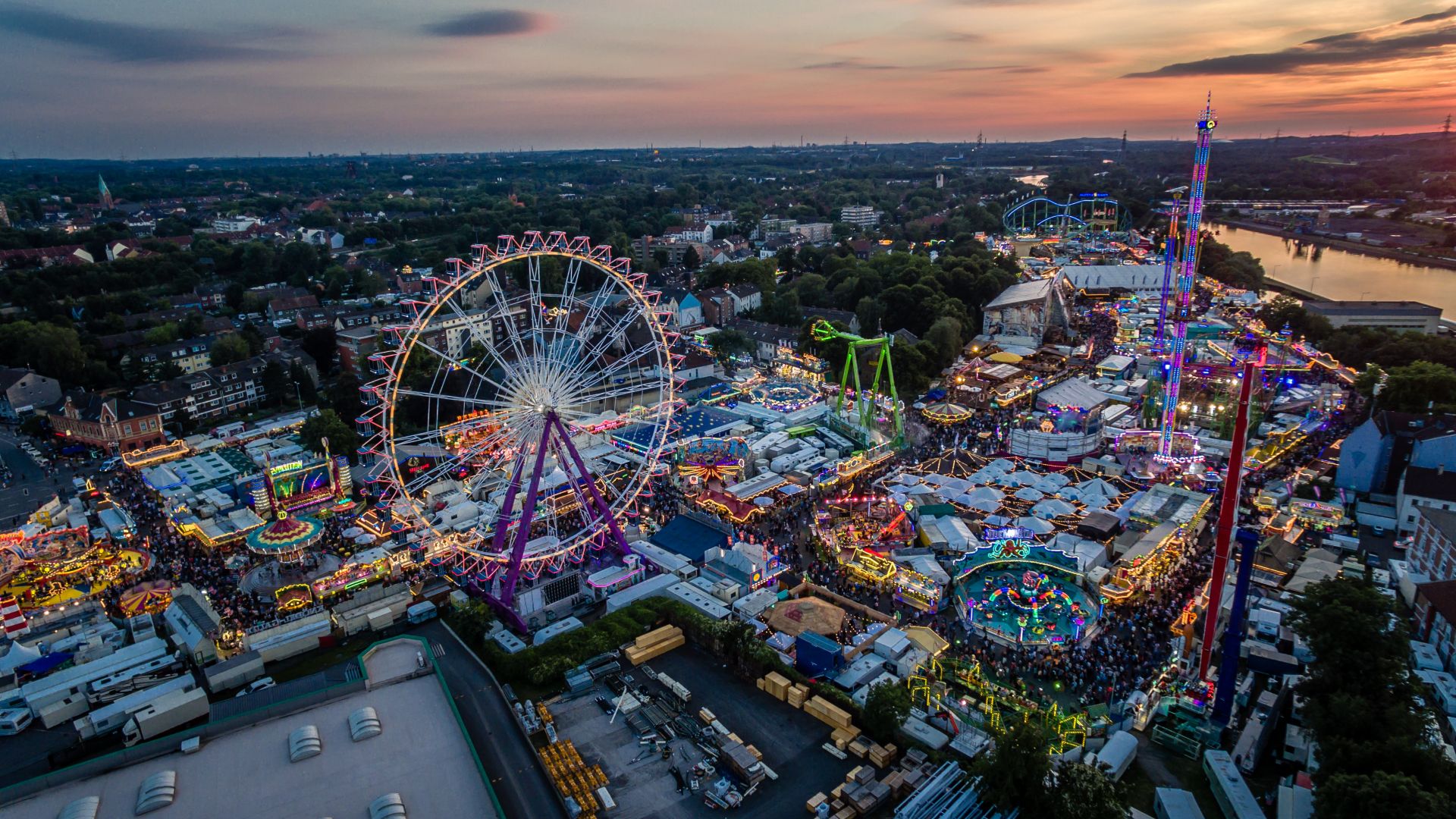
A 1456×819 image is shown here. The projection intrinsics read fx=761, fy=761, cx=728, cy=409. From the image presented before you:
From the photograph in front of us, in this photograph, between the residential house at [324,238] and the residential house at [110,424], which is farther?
the residential house at [324,238]

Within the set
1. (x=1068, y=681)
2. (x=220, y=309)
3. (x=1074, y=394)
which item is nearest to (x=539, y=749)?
(x=1068, y=681)

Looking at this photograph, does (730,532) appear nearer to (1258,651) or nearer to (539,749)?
(539,749)

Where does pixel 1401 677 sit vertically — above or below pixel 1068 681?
above

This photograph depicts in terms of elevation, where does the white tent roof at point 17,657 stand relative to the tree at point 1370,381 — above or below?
below

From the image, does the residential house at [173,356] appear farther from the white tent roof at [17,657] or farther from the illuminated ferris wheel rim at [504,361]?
the white tent roof at [17,657]

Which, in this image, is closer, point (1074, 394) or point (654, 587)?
point (654, 587)

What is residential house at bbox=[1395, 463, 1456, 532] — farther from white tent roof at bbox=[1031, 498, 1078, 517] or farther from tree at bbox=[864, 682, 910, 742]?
tree at bbox=[864, 682, 910, 742]

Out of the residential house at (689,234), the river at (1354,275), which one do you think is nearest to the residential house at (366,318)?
the residential house at (689,234)

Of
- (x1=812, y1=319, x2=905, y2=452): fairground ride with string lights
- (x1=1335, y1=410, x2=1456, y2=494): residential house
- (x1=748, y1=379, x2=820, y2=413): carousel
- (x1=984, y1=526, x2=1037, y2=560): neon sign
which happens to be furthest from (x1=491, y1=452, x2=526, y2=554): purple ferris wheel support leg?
→ (x1=1335, y1=410, x2=1456, y2=494): residential house
